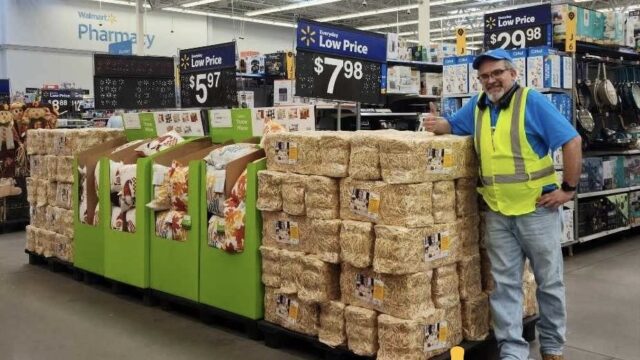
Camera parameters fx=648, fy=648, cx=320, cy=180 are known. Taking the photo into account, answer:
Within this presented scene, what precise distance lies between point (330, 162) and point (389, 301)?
2.69ft

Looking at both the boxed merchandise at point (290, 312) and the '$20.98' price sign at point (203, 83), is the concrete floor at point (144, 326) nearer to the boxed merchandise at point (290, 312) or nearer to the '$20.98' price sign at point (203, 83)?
the boxed merchandise at point (290, 312)

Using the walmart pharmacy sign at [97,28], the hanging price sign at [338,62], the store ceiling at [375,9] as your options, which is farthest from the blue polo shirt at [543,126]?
the walmart pharmacy sign at [97,28]

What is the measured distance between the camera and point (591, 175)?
690 cm

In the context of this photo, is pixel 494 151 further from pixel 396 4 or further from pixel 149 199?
pixel 396 4

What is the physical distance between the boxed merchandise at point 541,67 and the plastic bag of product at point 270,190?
11.2 ft

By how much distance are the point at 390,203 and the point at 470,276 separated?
2.34 feet

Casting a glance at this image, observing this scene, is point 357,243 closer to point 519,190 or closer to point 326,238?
point 326,238

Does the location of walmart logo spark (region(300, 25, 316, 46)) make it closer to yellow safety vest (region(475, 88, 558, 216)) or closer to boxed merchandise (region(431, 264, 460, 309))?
yellow safety vest (region(475, 88, 558, 216))

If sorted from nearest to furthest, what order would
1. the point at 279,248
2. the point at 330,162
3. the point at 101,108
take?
1. the point at 330,162
2. the point at 279,248
3. the point at 101,108

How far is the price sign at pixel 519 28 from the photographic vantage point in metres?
6.42

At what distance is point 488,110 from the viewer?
3.40 m

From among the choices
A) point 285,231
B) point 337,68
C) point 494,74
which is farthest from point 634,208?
point 285,231

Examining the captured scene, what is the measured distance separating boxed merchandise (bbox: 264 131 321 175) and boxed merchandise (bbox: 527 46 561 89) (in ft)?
10.7

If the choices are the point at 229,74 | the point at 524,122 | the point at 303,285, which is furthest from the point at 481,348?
the point at 229,74
